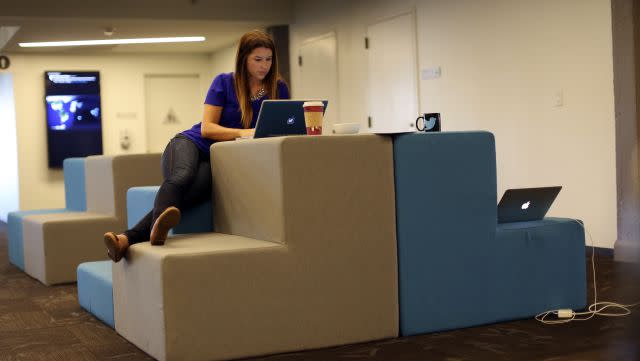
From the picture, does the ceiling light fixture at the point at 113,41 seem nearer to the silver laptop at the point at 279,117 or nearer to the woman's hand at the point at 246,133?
the woman's hand at the point at 246,133

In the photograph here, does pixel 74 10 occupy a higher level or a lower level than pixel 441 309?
higher

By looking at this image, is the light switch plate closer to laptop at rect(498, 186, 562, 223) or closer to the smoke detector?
laptop at rect(498, 186, 562, 223)

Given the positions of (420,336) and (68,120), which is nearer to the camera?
(420,336)

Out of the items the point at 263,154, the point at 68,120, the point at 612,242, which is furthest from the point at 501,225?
the point at 68,120

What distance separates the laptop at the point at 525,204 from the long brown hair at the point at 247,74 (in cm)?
114

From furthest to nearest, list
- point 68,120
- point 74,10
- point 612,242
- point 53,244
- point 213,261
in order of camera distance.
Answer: point 68,120 → point 74,10 → point 612,242 → point 53,244 → point 213,261

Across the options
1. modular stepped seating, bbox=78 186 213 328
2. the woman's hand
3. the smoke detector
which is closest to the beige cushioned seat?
modular stepped seating, bbox=78 186 213 328

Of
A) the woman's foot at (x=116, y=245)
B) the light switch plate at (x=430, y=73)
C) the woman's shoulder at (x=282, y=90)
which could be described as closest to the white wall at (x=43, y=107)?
the light switch plate at (x=430, y=73)

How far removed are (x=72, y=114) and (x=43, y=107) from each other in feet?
1.29

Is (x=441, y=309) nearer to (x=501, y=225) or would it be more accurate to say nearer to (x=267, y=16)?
(x=501, y=225)

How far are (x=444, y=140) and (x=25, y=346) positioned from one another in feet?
5.92

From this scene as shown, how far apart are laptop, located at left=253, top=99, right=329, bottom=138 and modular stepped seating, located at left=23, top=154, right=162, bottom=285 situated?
1.95 metres

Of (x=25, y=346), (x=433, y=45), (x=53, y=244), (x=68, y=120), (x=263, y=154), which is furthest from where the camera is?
(x=68, y=120)

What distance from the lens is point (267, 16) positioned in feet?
31.3
